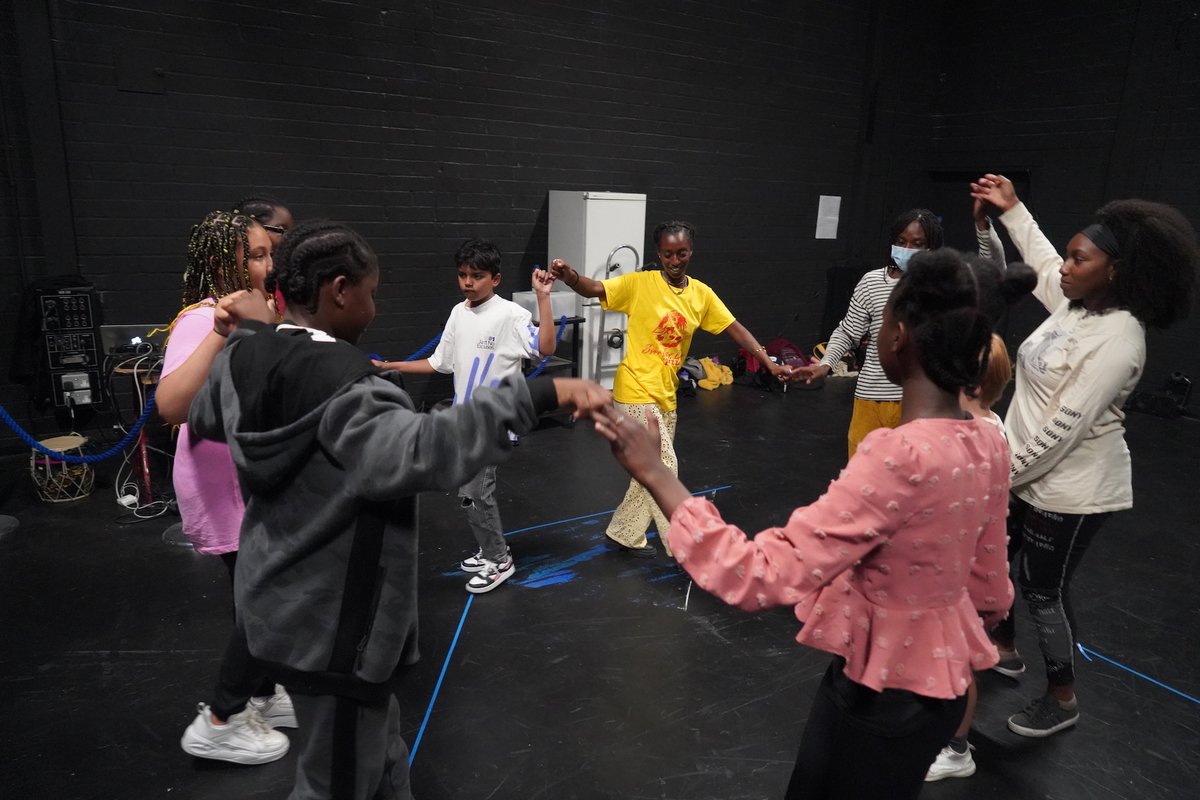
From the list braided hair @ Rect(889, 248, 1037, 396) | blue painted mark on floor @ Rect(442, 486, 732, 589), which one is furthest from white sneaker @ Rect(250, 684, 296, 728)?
braided hair @ Rect(889, 248, 1037, 396)

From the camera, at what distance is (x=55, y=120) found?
484cm

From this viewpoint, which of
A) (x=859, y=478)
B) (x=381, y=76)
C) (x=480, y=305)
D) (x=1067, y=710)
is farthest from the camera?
(x=381, y=76)

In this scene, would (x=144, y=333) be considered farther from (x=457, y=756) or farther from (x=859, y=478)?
(x=859, y=478)

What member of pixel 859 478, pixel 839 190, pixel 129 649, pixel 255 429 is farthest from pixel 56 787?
pixel 839 190

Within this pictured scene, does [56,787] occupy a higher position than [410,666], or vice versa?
[410,666]

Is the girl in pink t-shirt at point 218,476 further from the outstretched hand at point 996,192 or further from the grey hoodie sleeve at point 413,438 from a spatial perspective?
the outstretched hand at point 996,192

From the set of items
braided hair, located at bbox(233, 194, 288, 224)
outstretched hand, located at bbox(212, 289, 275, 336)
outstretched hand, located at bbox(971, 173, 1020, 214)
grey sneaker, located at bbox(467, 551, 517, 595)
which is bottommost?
grey sneaker, located at bbox(467, 551, 517, 595)

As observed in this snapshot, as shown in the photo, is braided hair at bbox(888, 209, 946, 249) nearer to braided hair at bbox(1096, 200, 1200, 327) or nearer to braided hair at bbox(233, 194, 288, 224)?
braided hair at bbox(1096, 200, 1200, 327)

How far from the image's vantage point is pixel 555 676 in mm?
2826

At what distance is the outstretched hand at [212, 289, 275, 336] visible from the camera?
72.4 inches

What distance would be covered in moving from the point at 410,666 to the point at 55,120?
5.12m

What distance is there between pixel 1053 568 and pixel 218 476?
8.63 feet

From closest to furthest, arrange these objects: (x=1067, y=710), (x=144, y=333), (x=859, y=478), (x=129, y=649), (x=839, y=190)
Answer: (x=859, y=478), (x=1067, y=710), (x=129, y=649), (x=144, y=333), (x=839, y=190)

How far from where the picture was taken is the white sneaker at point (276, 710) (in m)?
2.47
